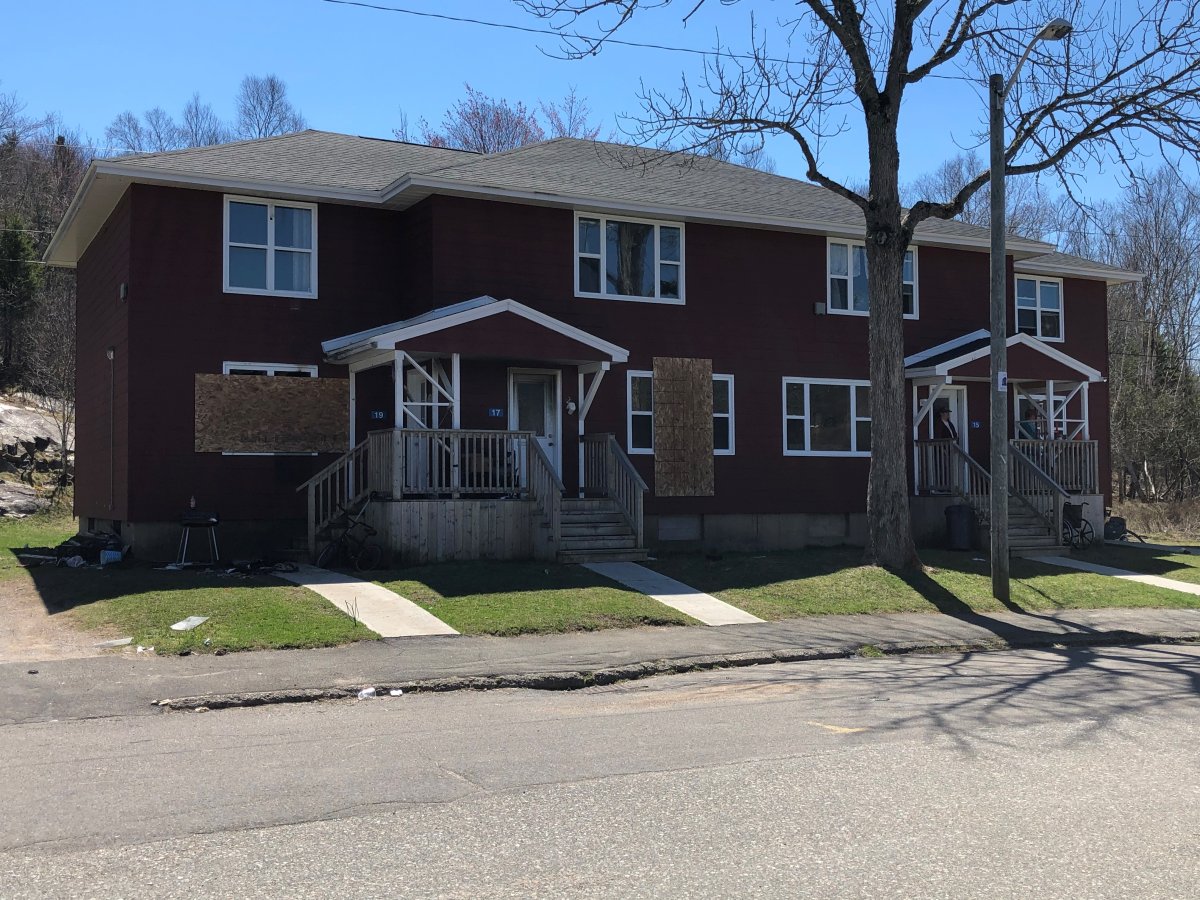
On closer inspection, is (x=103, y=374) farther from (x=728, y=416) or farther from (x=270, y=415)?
(x=728, y=416)

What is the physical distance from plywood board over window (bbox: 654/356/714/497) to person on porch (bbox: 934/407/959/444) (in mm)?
5222

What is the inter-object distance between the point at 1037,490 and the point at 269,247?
15.2 metres

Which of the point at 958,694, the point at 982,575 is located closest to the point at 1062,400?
the point at 982,575

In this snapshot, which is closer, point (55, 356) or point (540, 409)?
point (540, 409)

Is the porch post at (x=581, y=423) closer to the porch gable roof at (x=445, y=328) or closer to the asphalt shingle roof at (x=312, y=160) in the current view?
the porch gable roof at (x=445, y=328)

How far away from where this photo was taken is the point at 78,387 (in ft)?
78.6

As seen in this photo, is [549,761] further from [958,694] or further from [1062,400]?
[1062,400]

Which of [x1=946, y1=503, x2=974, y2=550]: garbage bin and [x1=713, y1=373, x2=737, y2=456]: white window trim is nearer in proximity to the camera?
[x1=946, y1=503, x2=974, y2=550]: garbage bin

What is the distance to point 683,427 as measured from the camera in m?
22.0

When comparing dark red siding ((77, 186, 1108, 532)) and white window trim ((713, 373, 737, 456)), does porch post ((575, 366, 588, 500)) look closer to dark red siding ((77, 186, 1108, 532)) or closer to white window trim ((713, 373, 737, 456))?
dark red siding ((77, 186, 1108, 532))

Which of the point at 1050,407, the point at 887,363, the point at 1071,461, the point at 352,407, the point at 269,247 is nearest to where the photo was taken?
the point at 887,363

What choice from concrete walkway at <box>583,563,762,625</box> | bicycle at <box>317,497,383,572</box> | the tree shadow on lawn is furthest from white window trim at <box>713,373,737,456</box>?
the tree shadow on lawn

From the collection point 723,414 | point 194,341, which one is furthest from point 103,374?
point 723,414

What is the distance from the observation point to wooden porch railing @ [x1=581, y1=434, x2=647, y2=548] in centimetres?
1867
